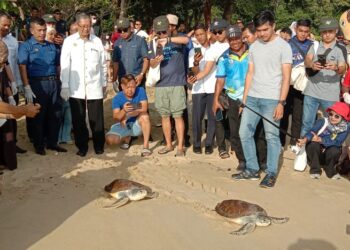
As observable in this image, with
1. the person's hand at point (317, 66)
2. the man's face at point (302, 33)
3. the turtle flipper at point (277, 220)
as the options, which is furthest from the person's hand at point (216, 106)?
the turtle flipper at point (277, 220)

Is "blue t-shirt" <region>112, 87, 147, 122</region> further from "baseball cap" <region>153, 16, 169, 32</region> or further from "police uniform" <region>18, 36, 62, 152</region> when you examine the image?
"baseball cap" <region>153, 16, 169, 32</region>

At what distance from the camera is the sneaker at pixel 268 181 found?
186 inches

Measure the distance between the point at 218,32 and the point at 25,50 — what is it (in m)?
2.44

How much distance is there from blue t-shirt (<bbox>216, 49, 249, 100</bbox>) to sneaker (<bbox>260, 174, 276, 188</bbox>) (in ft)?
3.42

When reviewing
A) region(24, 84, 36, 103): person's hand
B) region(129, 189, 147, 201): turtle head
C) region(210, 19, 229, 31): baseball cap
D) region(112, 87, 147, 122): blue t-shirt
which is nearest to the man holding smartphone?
region(210, 19, 229, 31): baseball cap

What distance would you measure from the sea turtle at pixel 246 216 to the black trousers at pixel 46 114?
2.95 m

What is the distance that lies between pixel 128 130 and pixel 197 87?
44.7 inches

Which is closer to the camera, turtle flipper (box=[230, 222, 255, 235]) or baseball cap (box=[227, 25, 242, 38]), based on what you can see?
turtle flipper (box=[230, 222, 255, 235])

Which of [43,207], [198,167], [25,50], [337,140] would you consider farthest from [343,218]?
[25,50]

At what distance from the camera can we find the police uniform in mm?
5602

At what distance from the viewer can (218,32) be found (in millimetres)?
5828

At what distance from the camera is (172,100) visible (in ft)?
18.9

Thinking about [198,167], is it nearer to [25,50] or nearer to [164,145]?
[164,145]

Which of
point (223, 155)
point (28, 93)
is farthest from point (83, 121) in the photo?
point (223, 155)
